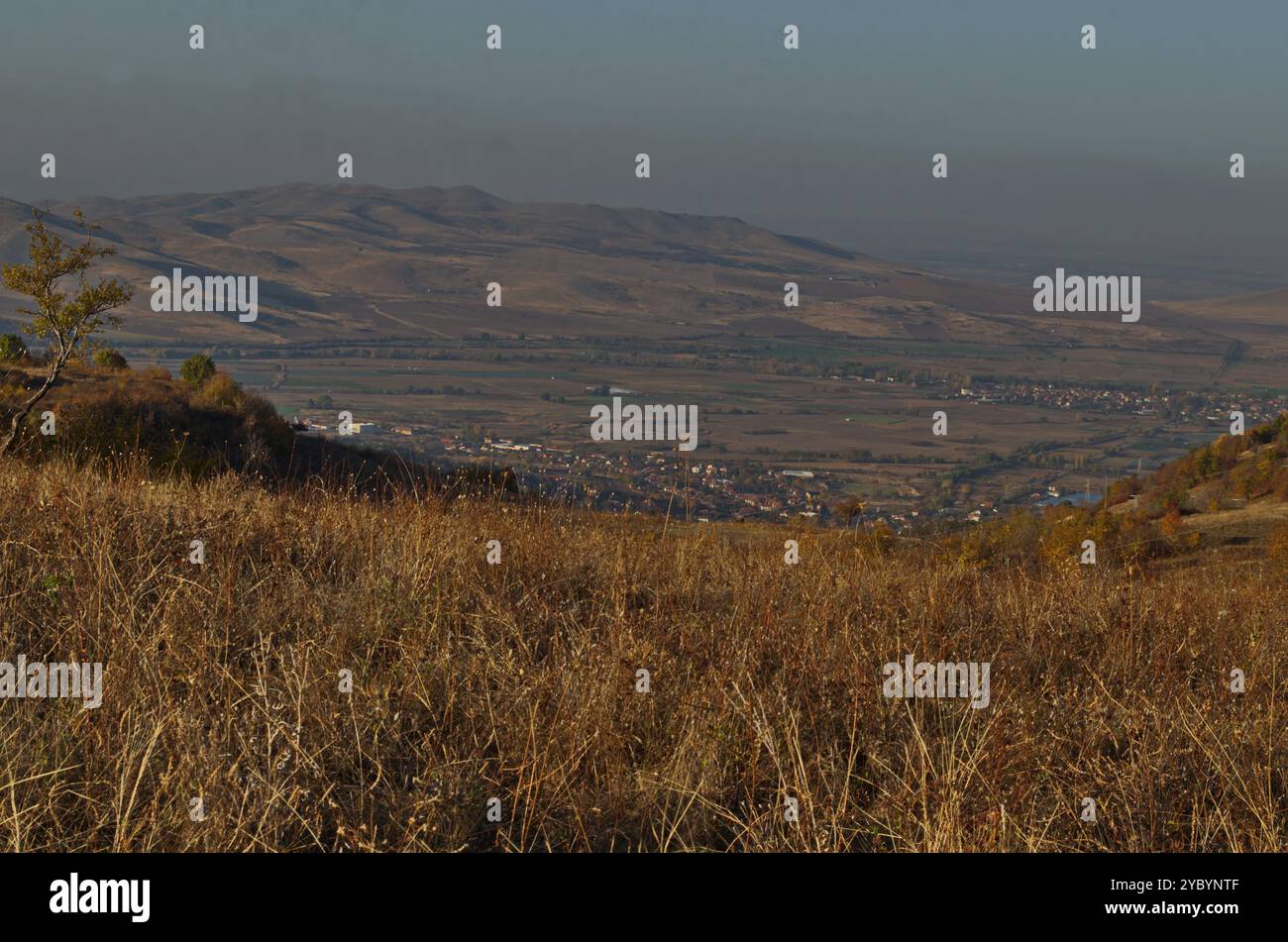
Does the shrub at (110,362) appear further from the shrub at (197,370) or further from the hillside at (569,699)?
the hillside at (569,699)

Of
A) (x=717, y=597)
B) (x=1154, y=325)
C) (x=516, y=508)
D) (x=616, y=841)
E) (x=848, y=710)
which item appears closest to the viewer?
(x=616, y=841)

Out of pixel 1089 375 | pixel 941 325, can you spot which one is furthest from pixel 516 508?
pixel 941 325

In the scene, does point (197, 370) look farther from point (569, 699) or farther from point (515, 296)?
point (515, 296)

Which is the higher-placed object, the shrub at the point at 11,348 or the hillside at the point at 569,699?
the shrub at the point at 11,348

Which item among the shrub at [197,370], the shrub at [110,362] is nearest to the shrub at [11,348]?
the shrub at [110,362]

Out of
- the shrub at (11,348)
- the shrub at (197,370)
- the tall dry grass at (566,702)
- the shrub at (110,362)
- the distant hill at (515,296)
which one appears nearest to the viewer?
the tall dry grass at (566,702)

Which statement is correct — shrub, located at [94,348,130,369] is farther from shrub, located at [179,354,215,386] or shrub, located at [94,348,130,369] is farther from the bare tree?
the bare tree

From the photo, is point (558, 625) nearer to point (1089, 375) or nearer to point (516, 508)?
point (516, 508)

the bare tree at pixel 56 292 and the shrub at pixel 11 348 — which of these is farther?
the shrub at pixel 11 348
